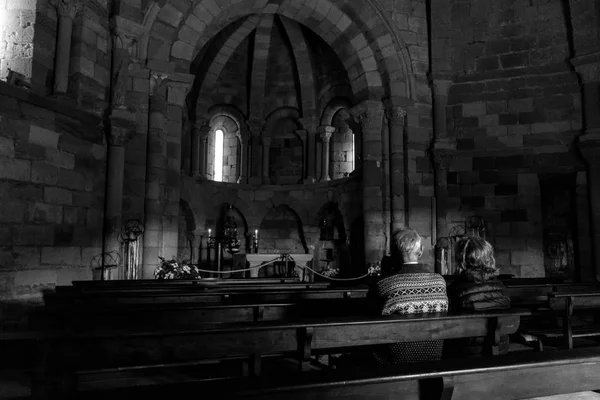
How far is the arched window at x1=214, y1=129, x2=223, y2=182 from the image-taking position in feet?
53.6

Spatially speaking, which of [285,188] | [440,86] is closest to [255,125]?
[285,188]

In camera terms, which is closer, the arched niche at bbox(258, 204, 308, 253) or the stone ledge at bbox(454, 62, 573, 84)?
the stone ledge at bbox(454, 62, 573, 84)

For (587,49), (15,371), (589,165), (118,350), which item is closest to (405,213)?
(589,165)

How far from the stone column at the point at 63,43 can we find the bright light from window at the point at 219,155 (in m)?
8.48

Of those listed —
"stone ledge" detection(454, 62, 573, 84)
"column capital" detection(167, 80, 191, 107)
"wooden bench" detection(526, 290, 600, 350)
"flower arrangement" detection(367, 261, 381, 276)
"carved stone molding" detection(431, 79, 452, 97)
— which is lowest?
"wooden bench" detection(526, 290, 600, 350)

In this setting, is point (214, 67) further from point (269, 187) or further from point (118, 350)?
point (118, 350)

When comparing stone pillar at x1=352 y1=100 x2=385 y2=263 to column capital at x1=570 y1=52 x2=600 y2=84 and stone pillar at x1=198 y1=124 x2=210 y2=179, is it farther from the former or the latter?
stone pillar at x1=198 y1=124 x2=210 y2=179

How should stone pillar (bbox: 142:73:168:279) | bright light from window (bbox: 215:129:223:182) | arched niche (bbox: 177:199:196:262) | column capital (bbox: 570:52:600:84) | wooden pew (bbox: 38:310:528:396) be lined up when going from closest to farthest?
wooden pew (bbox: 38:310:528:396), stone pillar (bbox: 142:73:168:279), column capital (bbox: 570:52:600:84), arched niche (bbox: 177:199:196:262), bright light from window (bbox: 215:129:223:182)

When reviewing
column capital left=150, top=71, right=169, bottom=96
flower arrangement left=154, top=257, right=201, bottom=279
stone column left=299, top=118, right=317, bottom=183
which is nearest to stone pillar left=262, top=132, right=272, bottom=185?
stone column left=299, top=118, right=317, bottom=183

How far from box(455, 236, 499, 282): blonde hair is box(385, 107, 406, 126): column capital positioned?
7.96 meters

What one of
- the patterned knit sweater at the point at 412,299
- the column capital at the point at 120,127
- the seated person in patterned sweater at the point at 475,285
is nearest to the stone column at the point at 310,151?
the column capital at the point at 120,127

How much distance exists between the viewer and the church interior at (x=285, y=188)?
121 inches

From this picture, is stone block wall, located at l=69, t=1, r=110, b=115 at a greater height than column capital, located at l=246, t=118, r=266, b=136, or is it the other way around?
column capital, located at l=246, t=118, r=266, b=136

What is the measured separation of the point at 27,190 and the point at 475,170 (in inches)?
353
